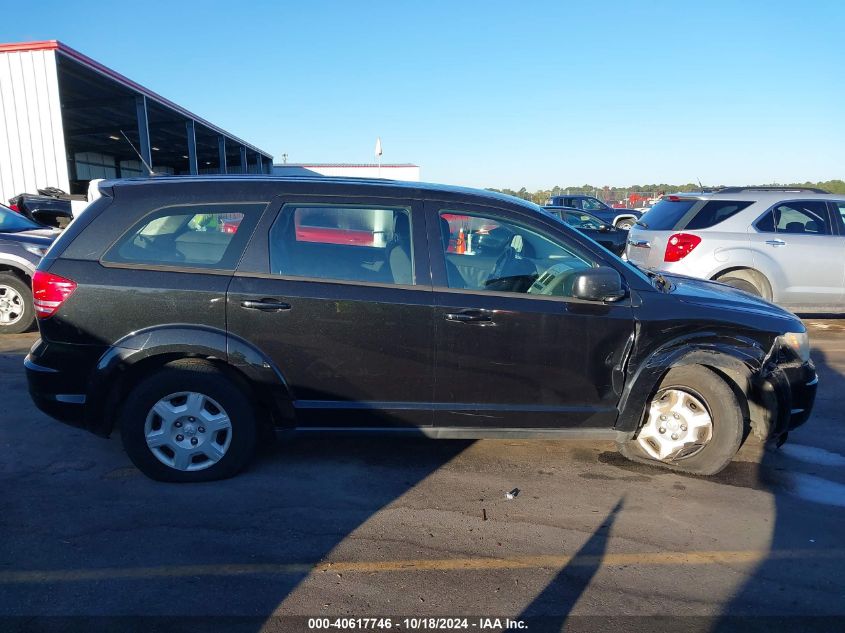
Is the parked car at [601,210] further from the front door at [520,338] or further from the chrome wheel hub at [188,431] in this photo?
the chrome wheel hub at [188,431]

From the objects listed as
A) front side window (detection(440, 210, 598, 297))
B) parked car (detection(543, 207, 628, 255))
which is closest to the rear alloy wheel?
front side window (detection(440, 210, 598, 297))

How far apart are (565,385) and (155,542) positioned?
2491 mm

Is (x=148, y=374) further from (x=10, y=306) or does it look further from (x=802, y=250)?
(x=802, y=250)

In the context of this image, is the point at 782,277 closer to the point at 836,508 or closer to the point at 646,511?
the point at 836,508

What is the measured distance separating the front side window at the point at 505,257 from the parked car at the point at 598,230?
31.2 feet

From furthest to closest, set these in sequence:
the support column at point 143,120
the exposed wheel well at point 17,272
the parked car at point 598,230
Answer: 1. the support column at point 143,120
2. the parked car at point 598,230
3. the exposed wheel well at point 17,272

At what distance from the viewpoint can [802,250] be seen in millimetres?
7660

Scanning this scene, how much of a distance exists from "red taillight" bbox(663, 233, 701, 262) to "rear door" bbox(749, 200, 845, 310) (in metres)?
0.78

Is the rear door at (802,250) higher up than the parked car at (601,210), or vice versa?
the parked car at (601,210)

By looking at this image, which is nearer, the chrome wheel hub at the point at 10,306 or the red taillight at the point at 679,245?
the chrome wheel hub at the point at 10,306

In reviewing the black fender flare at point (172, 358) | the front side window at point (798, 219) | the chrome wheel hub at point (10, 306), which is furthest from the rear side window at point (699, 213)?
the chrome wheel hub at point (10, 306)

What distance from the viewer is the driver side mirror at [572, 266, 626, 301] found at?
3.61 meters

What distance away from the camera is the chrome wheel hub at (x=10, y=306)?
725cm

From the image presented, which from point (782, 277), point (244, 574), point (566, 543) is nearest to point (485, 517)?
point (566, 543)
